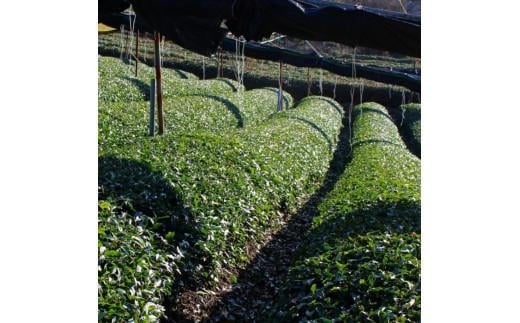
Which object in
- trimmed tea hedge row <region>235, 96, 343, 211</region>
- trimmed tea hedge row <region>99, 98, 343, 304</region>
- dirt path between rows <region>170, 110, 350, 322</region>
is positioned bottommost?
dirt path between rows <region>170, 110, 350, 322</region>

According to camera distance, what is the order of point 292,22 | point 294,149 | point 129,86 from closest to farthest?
point 292,22
point 294,149
point 129,86

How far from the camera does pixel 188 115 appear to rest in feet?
40.2

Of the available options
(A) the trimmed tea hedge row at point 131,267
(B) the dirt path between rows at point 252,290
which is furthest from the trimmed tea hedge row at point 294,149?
(A) the trimmed tea hedge row at point 131,267

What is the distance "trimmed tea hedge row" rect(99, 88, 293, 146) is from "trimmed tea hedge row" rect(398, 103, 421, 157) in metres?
4.91

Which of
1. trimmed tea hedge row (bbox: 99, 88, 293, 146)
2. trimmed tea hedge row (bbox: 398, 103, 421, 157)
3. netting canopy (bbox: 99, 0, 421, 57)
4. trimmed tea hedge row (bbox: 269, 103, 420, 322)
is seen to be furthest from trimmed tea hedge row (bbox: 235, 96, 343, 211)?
trimmed tea hedge row (bbox: 398, 103, 421, 157)

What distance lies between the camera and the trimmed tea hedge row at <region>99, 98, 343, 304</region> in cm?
564

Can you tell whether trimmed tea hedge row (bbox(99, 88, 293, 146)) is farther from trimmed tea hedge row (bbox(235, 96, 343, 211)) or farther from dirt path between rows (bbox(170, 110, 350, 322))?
dirt path between rows (bbox(170, 110, 350, 322))

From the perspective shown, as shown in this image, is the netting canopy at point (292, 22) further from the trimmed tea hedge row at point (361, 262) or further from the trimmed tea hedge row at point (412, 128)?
the trimmed tea hedge row at point (412, 128)

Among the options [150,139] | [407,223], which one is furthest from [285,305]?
[150,139]

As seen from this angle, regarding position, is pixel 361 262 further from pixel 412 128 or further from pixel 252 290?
pixel 412 128

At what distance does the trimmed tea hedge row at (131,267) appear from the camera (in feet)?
13.0

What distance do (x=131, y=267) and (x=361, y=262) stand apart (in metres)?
1.80

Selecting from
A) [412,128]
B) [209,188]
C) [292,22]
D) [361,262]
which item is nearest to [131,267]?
[361,262]

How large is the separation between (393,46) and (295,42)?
47.7m
